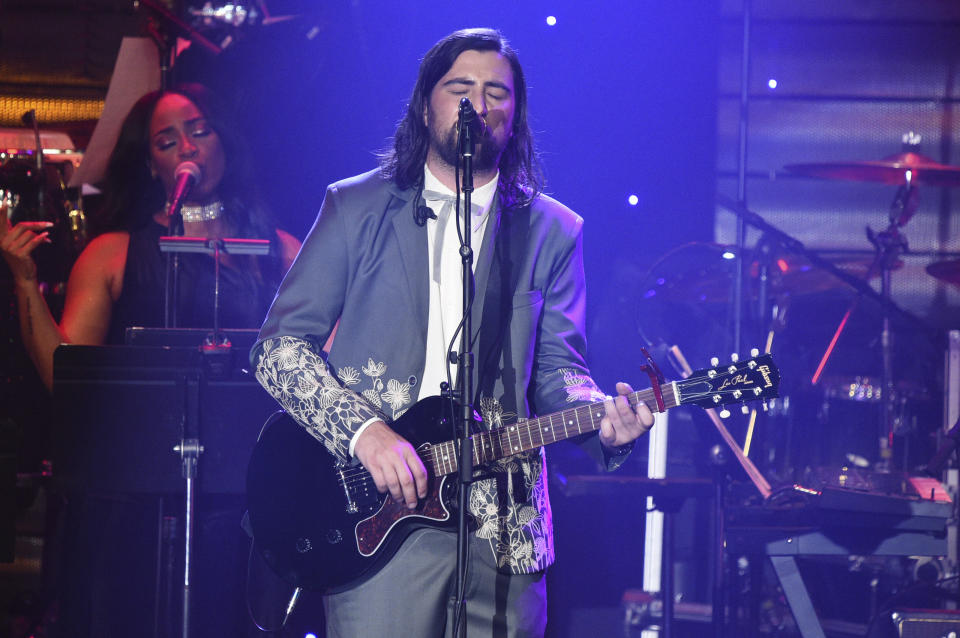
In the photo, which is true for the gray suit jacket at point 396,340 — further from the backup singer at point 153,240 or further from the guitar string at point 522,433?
the backup singer at point 153,240

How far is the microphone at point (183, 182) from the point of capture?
3.97 metres

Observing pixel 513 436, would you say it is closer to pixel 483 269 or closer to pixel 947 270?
pixel 483 269

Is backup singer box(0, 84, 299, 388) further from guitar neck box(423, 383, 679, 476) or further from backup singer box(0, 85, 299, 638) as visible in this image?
guitar neck box(423, 383, 679, 476)

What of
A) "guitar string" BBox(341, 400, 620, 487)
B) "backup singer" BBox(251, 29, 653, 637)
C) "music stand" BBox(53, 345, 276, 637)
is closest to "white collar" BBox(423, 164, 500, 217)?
"backup singer" BBox(251, 29, 653, 637)

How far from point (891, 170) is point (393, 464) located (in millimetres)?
5115

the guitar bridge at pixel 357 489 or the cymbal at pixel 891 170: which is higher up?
the cymbal at pixel 891 170

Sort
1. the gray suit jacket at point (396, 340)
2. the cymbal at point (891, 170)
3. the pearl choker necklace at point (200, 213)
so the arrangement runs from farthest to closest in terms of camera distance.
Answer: the cymbal at point (891, 170) → the pearl choker necklace at point (200, 213) → the gray suit jacket at point (396, 340)

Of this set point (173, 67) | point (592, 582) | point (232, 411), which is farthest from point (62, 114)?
point (592, 582)

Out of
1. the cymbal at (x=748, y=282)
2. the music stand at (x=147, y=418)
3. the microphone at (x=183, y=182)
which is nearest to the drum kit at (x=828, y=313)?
the cymbal at (x=748, y=282)

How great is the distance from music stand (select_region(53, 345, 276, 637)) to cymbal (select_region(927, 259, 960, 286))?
4340mm

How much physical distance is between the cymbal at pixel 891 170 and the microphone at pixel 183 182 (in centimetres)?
379

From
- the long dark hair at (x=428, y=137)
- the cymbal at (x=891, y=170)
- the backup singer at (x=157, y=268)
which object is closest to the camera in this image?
the long dark hair at (x=428, y=137)

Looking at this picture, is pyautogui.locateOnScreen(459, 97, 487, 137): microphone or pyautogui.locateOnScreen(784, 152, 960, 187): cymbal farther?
pyautogui.locateOnScreen(784, 152, 960, 187): cymbal

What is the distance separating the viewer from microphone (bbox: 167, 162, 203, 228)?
3.97 meters
